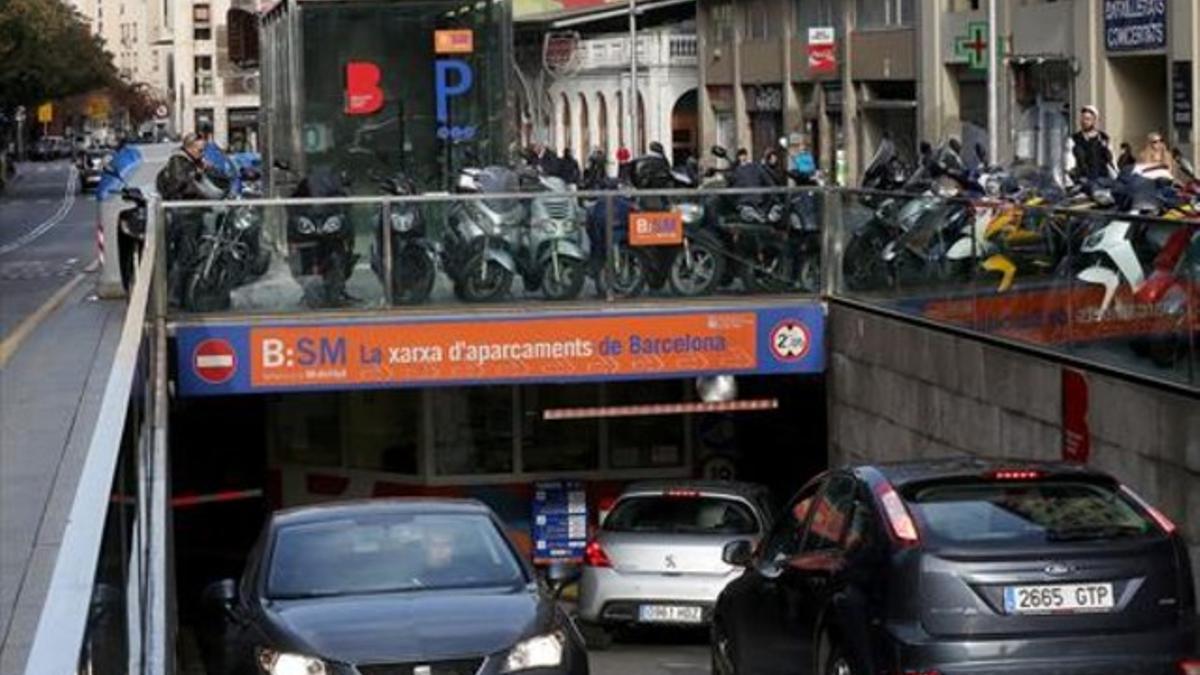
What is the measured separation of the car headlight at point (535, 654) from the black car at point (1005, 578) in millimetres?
1241

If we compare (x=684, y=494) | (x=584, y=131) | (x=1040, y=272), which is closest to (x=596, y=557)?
(x=684, y=494)

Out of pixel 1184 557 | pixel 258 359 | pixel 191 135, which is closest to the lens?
pixel 1184 557

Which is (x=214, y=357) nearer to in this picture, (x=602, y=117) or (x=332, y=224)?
(x=332, y=224)

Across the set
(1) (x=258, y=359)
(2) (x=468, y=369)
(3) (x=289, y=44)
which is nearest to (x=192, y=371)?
(1) (x=258, y=359)

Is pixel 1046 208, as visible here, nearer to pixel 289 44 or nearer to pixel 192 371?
pixel 192 371

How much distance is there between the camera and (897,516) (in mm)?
10672

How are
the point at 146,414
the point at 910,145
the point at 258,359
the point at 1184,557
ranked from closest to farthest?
the point at 1184,557
the point at 146,414
the point at 258,359
the point at 910,145

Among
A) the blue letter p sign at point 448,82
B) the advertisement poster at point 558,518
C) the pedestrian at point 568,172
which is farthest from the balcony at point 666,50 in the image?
the blue letter p sign at point 448,82

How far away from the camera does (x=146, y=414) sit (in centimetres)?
1431

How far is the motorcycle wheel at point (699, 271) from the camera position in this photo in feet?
82.2

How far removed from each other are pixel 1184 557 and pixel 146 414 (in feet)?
20.6

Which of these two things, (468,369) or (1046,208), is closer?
(1046,208)

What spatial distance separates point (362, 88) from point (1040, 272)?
450 inches

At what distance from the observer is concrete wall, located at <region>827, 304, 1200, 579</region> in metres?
15.9
